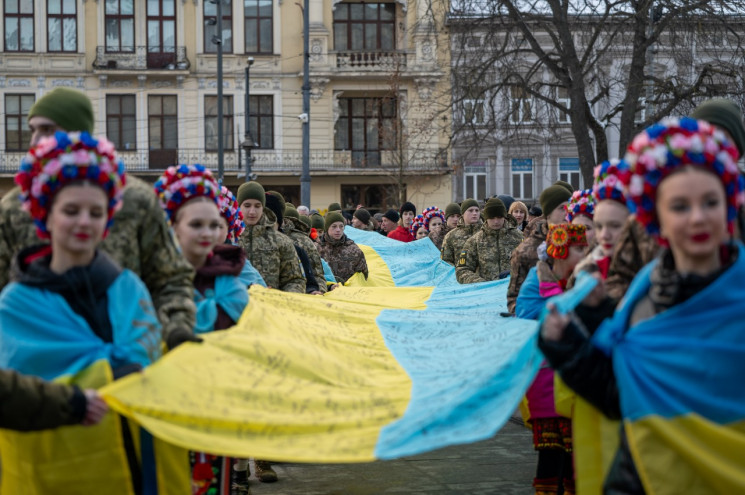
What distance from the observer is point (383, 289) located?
35.6 feet

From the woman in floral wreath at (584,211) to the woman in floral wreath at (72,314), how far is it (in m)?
3.23

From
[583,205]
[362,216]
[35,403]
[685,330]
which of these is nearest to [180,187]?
[35,403]

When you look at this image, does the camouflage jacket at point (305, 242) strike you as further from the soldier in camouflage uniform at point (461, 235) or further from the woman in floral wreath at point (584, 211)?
the woman in floral wreath at point (584, 211)

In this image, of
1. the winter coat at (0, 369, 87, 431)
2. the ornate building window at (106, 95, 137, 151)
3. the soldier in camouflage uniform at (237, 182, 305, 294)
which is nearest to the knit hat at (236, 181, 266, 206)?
the soldier in camouflage uniform at (237, 182, 305, 294)

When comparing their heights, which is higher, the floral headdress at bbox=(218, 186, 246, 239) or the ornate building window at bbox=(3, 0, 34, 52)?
the ornate building window at bbox=(3, 0, 34, 52)

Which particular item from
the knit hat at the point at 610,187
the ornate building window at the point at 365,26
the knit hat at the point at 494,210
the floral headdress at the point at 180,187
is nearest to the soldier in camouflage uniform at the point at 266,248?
the floral headdress at the point at 180,187

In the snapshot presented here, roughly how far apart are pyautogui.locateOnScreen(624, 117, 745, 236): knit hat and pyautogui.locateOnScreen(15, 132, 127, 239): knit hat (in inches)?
81.6

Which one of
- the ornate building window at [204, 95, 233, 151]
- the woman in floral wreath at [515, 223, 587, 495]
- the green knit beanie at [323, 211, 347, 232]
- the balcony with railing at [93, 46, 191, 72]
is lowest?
the woman in floral wreath at [515, 223, 587, 495]

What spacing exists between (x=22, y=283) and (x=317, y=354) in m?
1.66

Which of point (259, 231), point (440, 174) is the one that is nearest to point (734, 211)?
point (259, 231)

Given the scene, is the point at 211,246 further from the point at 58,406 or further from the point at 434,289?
the point at 434,289

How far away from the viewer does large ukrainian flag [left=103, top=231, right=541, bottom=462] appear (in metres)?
4.23

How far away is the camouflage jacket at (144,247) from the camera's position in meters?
4.67

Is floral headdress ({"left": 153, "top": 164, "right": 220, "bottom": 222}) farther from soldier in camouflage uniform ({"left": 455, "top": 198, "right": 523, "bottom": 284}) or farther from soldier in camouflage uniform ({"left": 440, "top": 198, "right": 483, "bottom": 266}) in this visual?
soldier in camouflage uniform ({"left": 440, "top": 198, "right": 483, "bottom": 266})
